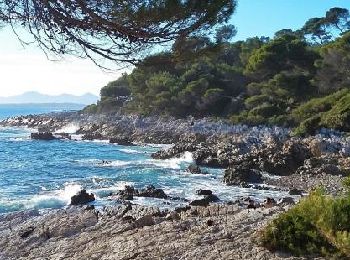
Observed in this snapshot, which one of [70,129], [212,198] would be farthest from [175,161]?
[70,129]

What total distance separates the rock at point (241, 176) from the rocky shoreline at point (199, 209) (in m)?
0.04

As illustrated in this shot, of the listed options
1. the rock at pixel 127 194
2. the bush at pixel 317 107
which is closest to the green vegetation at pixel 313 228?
the rock at pixel 127 194

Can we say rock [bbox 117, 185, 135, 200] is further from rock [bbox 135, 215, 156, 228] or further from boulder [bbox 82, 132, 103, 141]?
boulder [bbox 82, 132, 103, 141]

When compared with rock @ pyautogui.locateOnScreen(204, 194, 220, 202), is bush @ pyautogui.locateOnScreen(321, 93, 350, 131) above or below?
above

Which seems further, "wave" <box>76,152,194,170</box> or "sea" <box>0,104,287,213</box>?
"wave" <box>76,152,194,170</box>

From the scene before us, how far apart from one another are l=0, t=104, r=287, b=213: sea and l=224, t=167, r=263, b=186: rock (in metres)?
0.48

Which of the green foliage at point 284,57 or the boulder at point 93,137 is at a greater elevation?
the green foliage at point 284,57

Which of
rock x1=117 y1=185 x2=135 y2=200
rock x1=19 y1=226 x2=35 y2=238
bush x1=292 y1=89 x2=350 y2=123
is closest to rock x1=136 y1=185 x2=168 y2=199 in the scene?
rock x1=117 y1=185 x2=135 y2=200

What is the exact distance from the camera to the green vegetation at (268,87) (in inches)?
1351

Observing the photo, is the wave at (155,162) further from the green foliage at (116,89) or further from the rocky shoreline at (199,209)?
the green foliage at (116,89)

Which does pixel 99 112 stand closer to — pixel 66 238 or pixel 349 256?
pixel 66 238

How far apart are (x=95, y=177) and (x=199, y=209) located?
1366cm

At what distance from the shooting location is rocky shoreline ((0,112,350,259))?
744 centimetres

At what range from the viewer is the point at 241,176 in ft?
71.0
